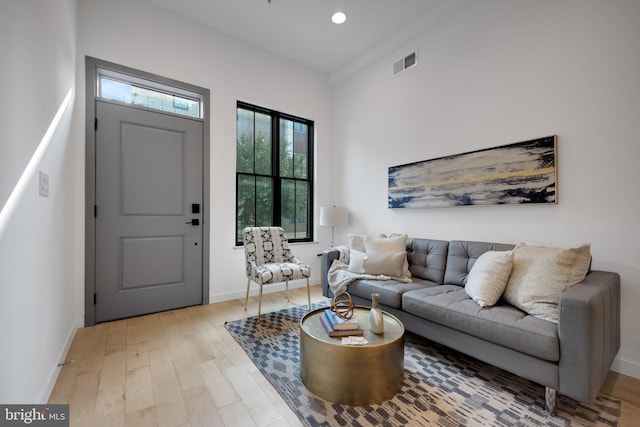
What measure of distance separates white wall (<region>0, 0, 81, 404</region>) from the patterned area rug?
1250 millimetres

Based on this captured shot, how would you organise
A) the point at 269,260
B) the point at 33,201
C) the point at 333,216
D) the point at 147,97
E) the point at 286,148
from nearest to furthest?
the point at 33,201 < the point at 147,97 < the point at 269,260 < the point at 333,216 < the point at 286,148

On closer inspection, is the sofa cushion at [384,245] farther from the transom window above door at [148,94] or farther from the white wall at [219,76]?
the transom window above door at [148,94]

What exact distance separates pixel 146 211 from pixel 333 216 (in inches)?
88.0

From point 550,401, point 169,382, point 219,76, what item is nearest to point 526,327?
point 550,401

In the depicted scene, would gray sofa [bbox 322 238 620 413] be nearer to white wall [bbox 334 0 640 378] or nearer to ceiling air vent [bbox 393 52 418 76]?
white wall [bbox 334 0 640 378]

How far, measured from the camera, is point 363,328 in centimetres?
178

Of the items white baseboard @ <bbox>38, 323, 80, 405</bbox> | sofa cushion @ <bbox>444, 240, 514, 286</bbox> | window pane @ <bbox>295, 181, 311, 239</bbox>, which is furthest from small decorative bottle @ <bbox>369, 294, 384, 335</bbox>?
window pane @ <bbox>295, 181, 311, 239</bbox>

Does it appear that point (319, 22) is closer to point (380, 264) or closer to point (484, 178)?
point (484, 178)

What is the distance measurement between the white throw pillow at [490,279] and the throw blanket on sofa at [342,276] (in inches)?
26.4

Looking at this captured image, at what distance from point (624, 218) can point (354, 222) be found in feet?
8.90

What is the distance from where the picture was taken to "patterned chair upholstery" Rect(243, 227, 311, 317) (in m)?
2.84

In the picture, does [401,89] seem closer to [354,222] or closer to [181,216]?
[354,222]

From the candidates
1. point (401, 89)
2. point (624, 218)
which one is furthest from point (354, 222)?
point (624, 218)

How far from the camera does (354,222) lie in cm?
410
